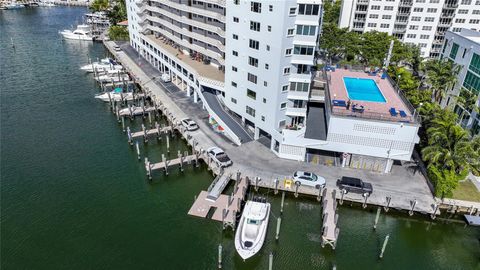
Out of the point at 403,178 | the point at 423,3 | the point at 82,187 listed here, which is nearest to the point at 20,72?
the point at 82,187

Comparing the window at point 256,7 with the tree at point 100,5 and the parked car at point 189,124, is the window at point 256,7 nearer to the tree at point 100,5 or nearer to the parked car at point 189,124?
the parked car at point 189,124

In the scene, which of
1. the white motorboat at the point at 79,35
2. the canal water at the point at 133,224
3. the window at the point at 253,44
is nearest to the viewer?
the canal water at the point at 133,224

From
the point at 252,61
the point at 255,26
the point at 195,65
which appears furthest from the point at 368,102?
the point at 195,65

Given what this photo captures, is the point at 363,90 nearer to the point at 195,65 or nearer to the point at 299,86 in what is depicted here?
the point at 299,86

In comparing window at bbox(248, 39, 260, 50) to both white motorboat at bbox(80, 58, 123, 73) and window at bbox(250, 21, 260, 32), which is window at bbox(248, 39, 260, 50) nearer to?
window at bbox(250, 21, 260, 32)

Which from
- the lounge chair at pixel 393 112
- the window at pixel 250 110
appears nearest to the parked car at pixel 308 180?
the window at pixel 250 110

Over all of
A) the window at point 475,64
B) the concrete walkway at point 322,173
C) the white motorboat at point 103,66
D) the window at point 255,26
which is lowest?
the concrete walkway at point 322,173

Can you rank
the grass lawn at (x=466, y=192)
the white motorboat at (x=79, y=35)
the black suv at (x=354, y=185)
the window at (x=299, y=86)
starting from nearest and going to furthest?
1. the black suv at (x=354, y=185)
2. the grass lawn at (x=466, y=192)
3. the window at (x=299, y=86)
4. the white motorboat at (x=79, y=35)

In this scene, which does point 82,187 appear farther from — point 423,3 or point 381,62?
point 423,3
